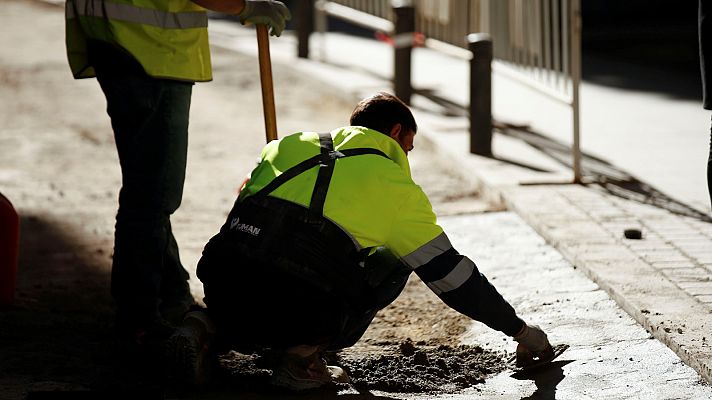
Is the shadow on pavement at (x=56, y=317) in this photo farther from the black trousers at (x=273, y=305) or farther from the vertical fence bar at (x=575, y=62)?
the vertical fence bar at (x=575, y=62)

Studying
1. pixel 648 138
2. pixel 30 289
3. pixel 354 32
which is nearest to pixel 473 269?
pixel 30 289

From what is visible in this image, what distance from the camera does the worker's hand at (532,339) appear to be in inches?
173

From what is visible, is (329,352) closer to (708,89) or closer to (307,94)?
(708,89)

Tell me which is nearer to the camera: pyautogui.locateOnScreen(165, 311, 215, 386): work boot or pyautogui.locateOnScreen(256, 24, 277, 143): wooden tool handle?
pyautogui.locateOnScreen(165, 311, 215, 386): work boot

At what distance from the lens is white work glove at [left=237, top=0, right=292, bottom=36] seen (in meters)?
4.82

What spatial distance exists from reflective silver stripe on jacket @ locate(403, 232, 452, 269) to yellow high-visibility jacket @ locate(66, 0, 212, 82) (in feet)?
3.53

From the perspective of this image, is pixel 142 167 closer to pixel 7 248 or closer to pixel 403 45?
pixel 7 248

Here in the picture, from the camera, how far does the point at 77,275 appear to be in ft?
→ 19.7

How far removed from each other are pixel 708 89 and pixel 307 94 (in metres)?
7.01

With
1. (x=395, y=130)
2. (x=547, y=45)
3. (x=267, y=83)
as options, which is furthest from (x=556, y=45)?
(x=395, y=130)

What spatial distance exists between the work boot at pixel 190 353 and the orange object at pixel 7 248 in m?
1.25

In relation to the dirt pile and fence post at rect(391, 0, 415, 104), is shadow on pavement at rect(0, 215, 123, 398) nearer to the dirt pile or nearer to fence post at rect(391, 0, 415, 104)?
the dirt pile

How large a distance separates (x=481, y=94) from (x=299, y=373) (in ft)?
13.9

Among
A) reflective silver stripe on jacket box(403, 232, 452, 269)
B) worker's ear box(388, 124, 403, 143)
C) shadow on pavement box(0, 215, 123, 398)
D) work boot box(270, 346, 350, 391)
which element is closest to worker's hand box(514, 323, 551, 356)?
reflective silver stripe on jacket box(403, 232, 452, 269)
